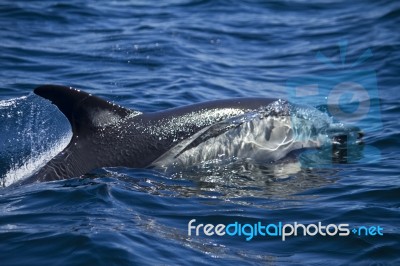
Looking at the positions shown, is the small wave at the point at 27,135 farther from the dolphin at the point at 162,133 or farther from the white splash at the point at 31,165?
the dolphin at the point at 162,133

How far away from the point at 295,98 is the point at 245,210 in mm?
5918

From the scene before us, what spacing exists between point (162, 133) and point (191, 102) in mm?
3730

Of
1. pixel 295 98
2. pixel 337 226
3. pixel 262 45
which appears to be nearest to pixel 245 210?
pixel 337 226

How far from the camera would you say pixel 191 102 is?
1276 cm

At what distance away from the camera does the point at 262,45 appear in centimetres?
1709

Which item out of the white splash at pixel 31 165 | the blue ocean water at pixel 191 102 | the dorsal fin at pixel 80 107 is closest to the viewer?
the blue ocean water at pixel 191 102

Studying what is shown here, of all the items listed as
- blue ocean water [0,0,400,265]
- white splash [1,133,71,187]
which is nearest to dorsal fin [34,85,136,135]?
blue ocean water [0,0,400,265]

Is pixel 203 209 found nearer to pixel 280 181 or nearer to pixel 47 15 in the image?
A: pixel 280 181

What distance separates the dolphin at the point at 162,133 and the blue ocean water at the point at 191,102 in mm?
228

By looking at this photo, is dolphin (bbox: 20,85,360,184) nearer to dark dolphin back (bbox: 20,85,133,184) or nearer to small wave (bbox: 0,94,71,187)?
dark dolphin back (bbox: 20,85,133,184)

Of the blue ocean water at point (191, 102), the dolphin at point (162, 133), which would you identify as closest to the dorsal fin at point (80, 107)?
the dolphin at point (162, 133)

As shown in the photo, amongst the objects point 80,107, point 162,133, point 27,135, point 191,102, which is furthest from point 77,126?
point 191,102

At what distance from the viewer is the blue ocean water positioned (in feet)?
22.4

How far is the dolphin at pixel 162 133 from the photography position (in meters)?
8.75
